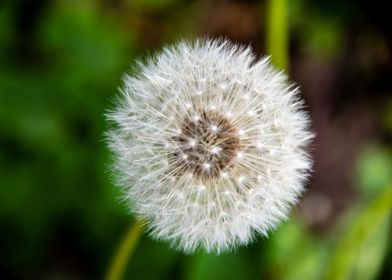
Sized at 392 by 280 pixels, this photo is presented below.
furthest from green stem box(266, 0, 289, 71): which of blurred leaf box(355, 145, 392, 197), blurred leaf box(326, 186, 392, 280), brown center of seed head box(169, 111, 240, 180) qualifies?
blurred leaf box(355, 145, 392, 197)

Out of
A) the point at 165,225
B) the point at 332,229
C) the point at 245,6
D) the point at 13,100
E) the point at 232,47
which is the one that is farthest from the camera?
the point at 245,6

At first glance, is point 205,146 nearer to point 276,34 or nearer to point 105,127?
point 276,34

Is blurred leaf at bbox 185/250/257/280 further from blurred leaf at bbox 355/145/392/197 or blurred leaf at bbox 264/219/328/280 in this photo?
blurred leaf at bbox 355/145/392/197

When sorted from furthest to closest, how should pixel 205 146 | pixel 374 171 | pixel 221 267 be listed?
pixel 374 171
pixel 221 267
pixel 205 146

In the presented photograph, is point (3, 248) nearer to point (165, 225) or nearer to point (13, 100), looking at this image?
point (13, 100)

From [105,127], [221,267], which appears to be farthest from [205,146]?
[105,127]

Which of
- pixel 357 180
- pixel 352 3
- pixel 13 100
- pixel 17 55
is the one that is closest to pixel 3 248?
pixel 13 100

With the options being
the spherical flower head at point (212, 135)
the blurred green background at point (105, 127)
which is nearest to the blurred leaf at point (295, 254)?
the blurred green background at point (105, 127)

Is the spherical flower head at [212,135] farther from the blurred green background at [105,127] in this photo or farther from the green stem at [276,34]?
the blurred green background at [105,127]
